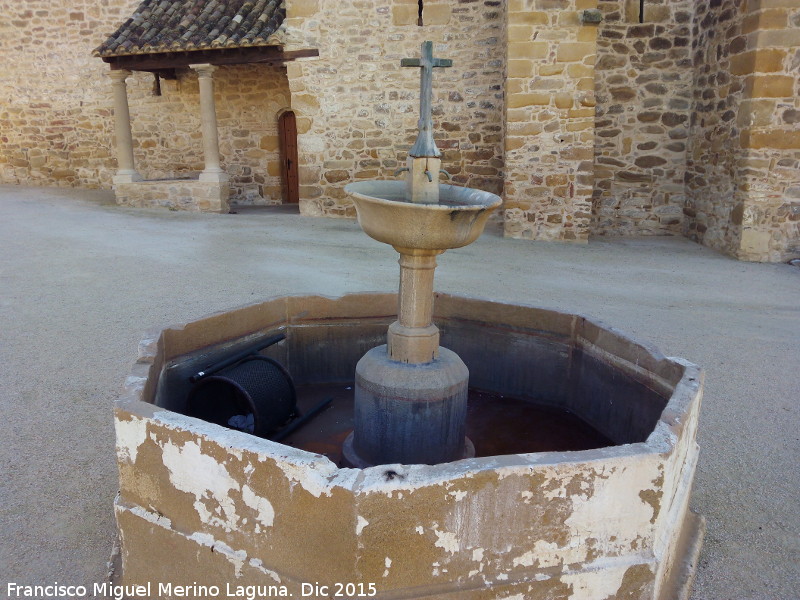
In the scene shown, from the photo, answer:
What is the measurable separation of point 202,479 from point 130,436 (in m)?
0.36

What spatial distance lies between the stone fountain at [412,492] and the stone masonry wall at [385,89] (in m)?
7.35

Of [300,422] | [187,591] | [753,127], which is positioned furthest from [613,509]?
[753,127]

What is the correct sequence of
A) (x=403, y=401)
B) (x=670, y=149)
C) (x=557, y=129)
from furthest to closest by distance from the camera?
(x=670, y=149) < (x=557, y=129) < (x=403, y=401)

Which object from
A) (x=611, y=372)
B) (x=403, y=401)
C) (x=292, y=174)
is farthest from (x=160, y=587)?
(x=292, y=174)

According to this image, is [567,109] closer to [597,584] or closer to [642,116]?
[642,116]

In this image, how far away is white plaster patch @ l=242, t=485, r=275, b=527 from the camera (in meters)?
2.08

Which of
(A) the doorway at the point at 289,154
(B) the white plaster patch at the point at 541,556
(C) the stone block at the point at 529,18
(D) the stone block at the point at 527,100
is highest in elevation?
(C) the stone block at the point at 529,18

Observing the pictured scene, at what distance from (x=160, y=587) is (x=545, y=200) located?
7765 mm

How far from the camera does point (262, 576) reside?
83.9 inches

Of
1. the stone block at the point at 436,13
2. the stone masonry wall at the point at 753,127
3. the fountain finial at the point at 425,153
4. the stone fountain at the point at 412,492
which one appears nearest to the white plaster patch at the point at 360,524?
the stone fountain at the point at 412,492

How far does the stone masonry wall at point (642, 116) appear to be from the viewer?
9414mm

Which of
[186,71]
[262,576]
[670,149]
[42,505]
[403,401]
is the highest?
[186,71]

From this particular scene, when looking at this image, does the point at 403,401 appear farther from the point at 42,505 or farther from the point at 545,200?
the point at 545,200

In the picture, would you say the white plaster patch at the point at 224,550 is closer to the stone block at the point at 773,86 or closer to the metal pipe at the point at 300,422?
the metal pipe at the point at 300,422
